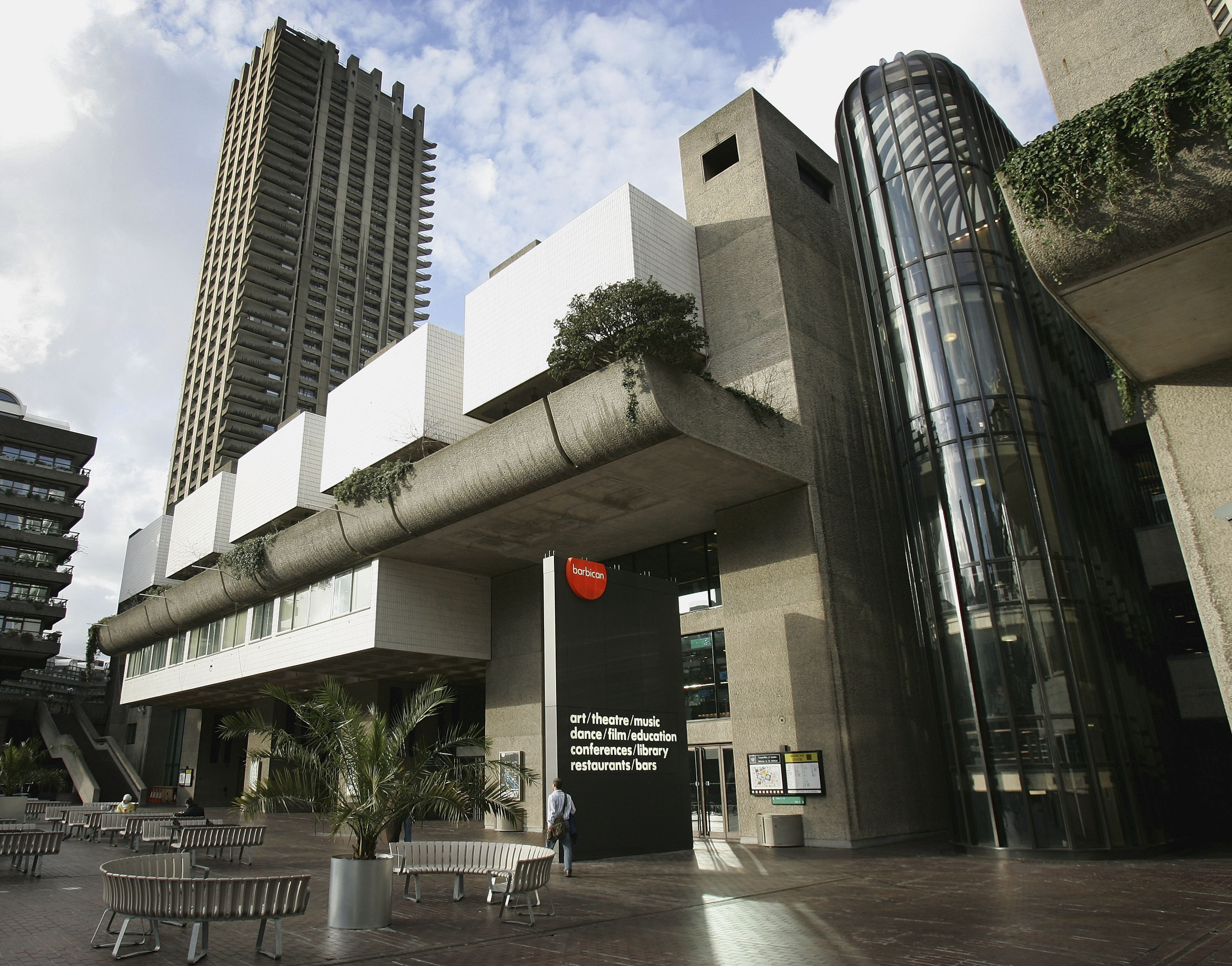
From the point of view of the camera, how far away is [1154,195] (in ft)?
26.0

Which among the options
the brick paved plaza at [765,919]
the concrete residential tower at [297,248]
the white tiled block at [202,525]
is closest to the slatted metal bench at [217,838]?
the brick paved plaza at [765,919]

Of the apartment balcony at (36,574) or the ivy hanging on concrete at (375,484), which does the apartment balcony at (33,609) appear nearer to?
the apartment balcony at (36,574)

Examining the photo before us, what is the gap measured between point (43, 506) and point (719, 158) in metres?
59.9

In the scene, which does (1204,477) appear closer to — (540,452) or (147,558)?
(540,452)

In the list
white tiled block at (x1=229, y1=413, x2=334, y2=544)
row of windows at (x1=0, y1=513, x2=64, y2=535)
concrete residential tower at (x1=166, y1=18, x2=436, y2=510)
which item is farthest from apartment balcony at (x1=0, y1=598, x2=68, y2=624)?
white tiled block at (x1=229, y1=413, x2=334, y2=544)

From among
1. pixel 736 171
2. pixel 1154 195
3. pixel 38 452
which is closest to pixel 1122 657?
pixel 1154 195

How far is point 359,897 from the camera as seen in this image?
28.9 ft

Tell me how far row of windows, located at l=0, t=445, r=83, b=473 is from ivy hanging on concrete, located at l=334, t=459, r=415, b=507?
5259cm

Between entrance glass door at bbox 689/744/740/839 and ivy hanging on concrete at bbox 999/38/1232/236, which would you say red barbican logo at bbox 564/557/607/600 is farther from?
ivy hanging on concrete at bbox 999/38/1232/236

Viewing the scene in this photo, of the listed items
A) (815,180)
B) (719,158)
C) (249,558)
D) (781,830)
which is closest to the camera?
(781,830)

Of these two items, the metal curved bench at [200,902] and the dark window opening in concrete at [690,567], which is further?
the dark window opening in concrete at [690,567]

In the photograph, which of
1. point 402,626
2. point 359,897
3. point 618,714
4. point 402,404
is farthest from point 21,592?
point 359,897

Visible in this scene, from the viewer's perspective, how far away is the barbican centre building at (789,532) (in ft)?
53.4

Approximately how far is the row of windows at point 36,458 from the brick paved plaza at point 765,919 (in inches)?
2313
